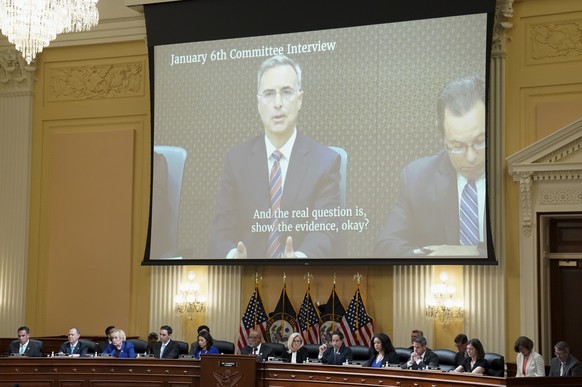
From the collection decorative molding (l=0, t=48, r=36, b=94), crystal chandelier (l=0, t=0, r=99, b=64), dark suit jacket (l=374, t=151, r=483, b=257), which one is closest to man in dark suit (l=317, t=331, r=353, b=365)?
dark suit jacket (l=374, t=151, r=483, b=257)

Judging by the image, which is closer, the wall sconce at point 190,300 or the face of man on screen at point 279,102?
the face of man on screen at point 279,102

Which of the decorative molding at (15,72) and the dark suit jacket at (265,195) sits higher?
the decorative molding at (15,72)

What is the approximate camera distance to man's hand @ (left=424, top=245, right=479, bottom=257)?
12039mm

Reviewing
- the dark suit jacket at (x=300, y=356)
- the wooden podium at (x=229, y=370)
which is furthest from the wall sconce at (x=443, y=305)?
the wooden podium at (x=229, y=370)

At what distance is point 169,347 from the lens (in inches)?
479

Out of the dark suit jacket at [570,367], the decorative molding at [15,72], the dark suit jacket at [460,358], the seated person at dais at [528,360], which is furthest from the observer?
the decorative molding at [15,72]

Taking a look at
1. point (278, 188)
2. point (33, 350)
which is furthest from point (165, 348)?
point (278, 188)

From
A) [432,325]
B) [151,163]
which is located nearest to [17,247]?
[151,163]

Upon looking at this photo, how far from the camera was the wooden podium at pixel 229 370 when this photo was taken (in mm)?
10867

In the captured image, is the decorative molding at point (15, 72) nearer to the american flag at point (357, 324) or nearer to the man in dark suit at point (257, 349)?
the man in dark suit at point (257, 349)

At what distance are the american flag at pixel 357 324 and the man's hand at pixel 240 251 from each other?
164cm

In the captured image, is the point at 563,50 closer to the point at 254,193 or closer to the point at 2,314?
the point at 254,193

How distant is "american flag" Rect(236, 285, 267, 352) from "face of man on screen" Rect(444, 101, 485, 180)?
333 centimetres

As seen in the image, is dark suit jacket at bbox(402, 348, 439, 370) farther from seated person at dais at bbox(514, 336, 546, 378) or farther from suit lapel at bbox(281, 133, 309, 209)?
suit lapel at bbox(281, 133, 309, 209)
